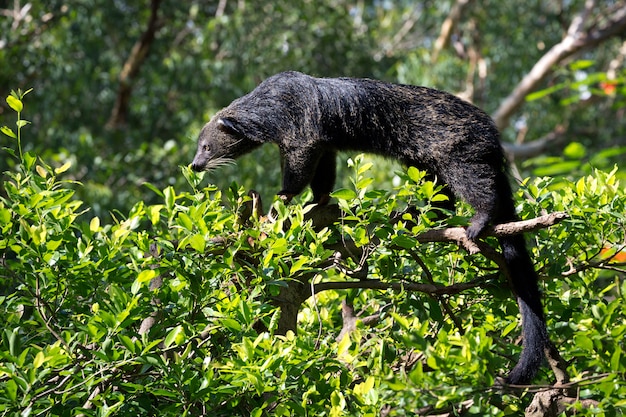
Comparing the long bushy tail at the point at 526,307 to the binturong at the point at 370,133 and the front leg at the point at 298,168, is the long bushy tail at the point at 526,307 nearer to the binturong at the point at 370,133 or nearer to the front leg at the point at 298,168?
the binturong at the point at 370,133

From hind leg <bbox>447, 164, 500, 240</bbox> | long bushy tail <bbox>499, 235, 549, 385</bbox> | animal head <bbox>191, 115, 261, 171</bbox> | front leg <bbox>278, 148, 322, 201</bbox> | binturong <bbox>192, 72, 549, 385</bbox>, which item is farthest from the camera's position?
animal head <bbox>191, 115, 261, 171</bbox>

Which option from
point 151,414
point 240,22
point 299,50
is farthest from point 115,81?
point 151,414

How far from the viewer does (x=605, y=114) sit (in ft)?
48.5

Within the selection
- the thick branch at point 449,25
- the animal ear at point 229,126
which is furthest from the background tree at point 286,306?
the thick branch at point 449,25

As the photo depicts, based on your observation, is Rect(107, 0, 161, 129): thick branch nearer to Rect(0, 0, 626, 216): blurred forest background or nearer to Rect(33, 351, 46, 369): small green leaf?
Rect(0, 0, 626, 216): blurred forest background

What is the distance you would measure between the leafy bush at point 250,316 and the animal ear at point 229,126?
4.40 feet

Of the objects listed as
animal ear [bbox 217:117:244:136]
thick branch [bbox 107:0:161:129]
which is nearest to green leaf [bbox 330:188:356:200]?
animal ear [bbox 217:117:244:136]

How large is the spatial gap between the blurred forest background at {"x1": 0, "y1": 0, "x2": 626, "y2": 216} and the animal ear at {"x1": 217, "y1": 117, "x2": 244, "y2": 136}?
352 centimetres

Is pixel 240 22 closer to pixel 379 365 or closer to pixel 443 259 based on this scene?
pixel 443 259

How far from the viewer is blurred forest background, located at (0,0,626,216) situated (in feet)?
31.1

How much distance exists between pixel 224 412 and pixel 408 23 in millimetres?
14544

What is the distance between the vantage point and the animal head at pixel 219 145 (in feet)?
14.3

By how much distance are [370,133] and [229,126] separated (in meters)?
0.91

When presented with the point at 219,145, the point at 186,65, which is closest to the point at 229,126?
the point at 219,145
